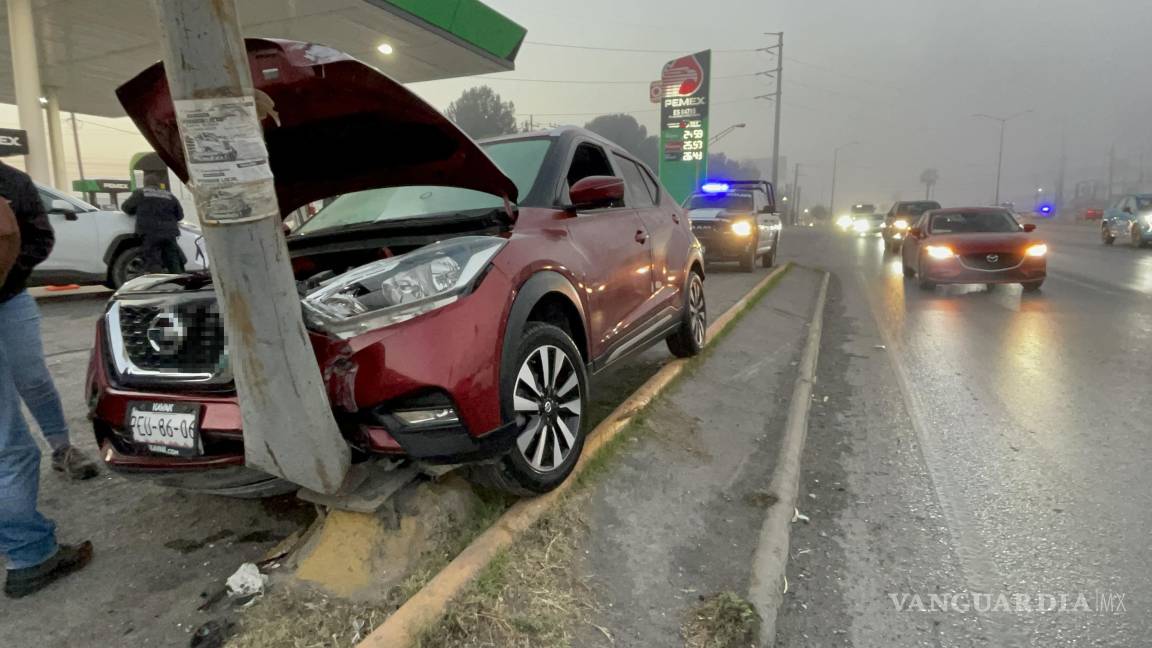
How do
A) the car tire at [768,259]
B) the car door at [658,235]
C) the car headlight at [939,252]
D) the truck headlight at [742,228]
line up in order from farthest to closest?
the car tire at [768,259] → the truck headlight at [742,228] → the car headlight at [939,252] → the car door at [658,235]

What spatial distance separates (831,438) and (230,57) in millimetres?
3909

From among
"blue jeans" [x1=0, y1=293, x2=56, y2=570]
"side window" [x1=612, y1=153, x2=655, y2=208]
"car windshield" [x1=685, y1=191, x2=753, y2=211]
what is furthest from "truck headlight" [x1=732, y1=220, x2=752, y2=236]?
"blue jeans" [x1=0, y1=293, x2=56, y2=570]

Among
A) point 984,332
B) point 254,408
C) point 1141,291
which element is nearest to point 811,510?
point 254,408

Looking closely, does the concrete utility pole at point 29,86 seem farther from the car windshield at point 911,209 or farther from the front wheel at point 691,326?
the car windshield at point 911,209

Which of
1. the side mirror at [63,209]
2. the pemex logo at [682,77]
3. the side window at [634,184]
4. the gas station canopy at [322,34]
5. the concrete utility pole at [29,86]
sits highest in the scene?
the pemex logo at [682,77]

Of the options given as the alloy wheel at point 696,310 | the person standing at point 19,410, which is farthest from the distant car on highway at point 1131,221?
the person standing at point 19,410

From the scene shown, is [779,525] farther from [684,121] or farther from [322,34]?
[684,121]

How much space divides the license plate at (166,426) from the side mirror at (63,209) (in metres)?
7.38

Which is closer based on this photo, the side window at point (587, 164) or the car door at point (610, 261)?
the car door at point (610, 261)

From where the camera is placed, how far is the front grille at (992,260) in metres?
10.2

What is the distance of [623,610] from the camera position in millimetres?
2369

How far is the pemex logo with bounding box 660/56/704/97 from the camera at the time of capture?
3619 centimetres

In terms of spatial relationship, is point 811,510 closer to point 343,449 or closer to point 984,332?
point 343,449

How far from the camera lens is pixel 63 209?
7926 mm
